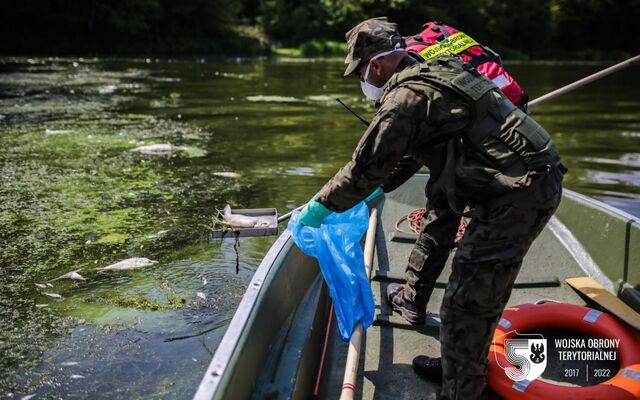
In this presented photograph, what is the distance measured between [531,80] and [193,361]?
2503 cm

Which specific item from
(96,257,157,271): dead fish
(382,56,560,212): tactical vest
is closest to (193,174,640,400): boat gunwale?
(382,56,560,212): tactical vest

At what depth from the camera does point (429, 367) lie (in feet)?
10.8

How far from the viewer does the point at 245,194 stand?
802 cm

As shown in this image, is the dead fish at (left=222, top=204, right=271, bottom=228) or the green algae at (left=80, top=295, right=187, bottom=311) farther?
the dead fish at (left=222, top=204, right=271, bottom=228)

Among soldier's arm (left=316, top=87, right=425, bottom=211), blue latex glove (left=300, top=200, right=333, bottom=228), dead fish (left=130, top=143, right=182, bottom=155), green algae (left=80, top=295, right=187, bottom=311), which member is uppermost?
soldier's arm (left=316, top=87, right=425, bottom=211)

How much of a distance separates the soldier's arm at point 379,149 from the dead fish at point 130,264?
3394 mm

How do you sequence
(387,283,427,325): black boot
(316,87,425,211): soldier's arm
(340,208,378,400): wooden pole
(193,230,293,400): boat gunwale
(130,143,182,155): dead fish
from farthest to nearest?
(130,143,182,155): dead fish → (387,283,427,325): black boot → (340,208,378,400): wooden pole → (316,87,425,211): soldier's arm → (193,230,293,400): boat gunwale

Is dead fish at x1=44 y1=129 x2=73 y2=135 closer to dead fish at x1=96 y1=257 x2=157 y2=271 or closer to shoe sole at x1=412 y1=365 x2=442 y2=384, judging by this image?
dead fish at x1=96 y1=257 x2=157 y2=271

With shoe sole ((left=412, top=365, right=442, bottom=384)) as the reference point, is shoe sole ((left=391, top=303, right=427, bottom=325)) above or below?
above

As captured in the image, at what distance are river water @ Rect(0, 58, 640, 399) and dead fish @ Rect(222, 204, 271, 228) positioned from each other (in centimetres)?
46

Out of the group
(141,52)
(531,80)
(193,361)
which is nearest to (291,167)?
(193,361)

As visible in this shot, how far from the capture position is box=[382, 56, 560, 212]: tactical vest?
2.59 metres

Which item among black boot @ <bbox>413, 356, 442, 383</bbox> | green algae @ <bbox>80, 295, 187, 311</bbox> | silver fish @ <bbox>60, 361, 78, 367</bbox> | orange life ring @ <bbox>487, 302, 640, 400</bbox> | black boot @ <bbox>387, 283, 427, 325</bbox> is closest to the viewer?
orange life ring @ <bbox>487, 302, 640, 400</bbox>

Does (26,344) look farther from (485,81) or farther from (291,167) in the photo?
(291,167)
